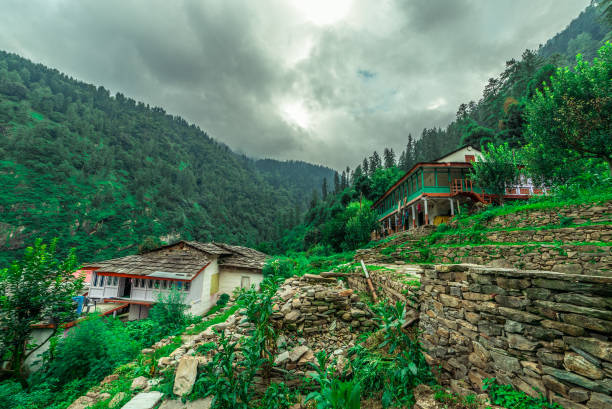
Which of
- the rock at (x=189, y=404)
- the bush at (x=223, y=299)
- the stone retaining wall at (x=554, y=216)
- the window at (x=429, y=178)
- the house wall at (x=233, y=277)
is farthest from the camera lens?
the window at (x=429, y=178)

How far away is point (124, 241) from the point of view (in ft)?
173

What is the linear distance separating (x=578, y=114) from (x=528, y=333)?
623 inches

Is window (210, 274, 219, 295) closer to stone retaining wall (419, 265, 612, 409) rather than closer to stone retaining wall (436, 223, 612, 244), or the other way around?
stone retaining wall (419, 265, 612, 409)

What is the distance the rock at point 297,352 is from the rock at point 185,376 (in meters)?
2.12

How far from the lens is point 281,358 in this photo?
15.8ft

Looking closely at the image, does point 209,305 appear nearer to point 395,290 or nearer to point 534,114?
point 395,290

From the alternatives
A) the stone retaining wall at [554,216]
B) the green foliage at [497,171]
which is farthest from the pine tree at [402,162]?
the stone retaining wall at [554,216]

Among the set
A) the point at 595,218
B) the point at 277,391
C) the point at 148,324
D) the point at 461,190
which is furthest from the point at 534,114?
the point at 148,324

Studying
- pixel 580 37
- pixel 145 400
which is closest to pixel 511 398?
pixel 145 400

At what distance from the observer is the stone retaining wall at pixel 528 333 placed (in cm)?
208

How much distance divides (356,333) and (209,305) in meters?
15.3

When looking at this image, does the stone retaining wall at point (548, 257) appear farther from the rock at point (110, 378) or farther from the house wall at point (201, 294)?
the house wall at point (201, 294)

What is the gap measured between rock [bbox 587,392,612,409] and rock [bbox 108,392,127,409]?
26.6 feet

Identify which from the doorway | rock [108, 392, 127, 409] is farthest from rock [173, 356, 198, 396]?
the doorway
